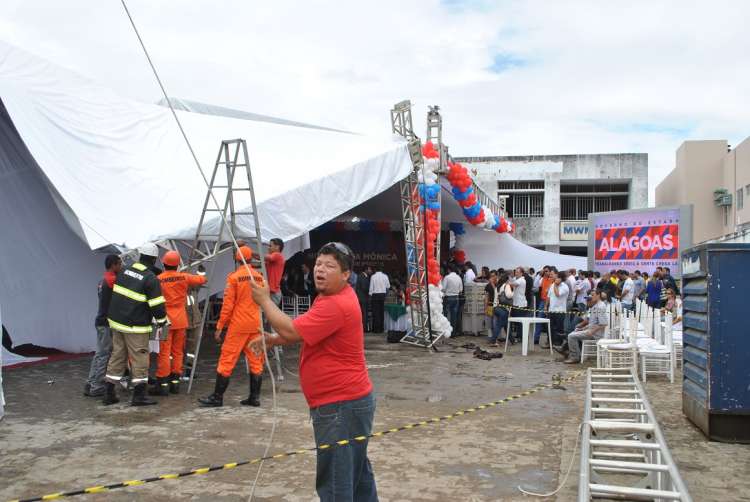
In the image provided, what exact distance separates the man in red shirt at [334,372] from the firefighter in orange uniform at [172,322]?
15.6 feet

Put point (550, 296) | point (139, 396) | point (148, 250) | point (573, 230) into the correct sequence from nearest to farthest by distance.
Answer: point (139, 396) < point (148, 250) < point (550, 296) < point (573, 230)

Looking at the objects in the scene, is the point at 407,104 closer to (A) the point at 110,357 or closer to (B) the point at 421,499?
(A) the point at 110,357

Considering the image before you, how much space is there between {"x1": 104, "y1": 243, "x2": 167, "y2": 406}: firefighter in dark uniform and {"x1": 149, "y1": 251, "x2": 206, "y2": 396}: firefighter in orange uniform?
54 centimetres

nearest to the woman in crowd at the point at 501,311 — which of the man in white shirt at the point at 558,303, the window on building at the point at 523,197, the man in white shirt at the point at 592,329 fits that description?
the man in white shirt at the point at 558,303

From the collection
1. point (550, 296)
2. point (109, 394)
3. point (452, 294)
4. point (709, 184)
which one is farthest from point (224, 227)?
point (709, 184)

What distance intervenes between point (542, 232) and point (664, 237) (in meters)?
16.0

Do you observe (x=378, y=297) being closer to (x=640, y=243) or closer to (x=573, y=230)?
(x=640, y=243)

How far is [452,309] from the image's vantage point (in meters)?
14.8

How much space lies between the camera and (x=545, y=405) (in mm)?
7562

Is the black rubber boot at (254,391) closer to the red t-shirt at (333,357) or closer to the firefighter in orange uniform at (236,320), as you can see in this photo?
the firefighter in orange uniform at (236,320)

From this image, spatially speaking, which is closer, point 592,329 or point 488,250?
point 592,329

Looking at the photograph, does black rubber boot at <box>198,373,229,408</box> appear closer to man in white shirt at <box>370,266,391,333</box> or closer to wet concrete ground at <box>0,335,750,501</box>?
wet concrete ground at <box>0,335,750,501</box>

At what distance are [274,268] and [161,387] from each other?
2.11 m

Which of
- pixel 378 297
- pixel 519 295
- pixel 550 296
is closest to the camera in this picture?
pixel 550 296
